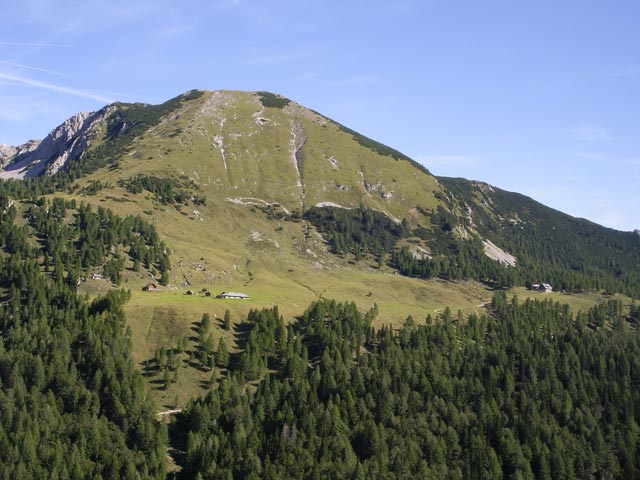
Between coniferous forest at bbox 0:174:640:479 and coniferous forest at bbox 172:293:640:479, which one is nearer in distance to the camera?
coniferous forest at bbox 0:174:640:479

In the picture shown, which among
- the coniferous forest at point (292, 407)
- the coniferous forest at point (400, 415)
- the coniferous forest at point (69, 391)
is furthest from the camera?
the coniferous forest at point (400, 415)

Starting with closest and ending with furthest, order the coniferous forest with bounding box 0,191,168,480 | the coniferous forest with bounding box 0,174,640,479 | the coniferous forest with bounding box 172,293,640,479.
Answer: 1. the coniferous forest with bounding box 0,191,168,480
2. the coniferous forest with bounding box 0,174,640,479
3. the coniferous forest with bounding box 172,293,640,479

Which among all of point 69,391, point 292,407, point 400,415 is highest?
point 400,415

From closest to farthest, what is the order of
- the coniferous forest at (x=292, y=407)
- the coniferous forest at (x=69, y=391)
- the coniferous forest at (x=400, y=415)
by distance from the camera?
the coniferous forest at (x=69, y=391) → the coniferous forest at (x=292, y=407) → the coniferous forest at (x=400, y=415)

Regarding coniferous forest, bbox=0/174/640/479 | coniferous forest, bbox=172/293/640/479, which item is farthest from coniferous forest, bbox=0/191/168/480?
coniferous forest, bbox=172/293/640/479

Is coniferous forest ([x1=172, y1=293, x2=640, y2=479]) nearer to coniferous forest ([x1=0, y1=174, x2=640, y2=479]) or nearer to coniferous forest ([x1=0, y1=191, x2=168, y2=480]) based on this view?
coniferous forest ([x1=0, y1=174, x2=640, y2=479])

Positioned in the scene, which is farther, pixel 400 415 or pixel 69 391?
pixel 400 415

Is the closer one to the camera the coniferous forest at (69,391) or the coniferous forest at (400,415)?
the coniferous forest at (69,391)

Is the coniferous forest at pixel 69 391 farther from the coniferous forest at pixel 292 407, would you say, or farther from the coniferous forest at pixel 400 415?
the coniferous forest at pixel 400 415

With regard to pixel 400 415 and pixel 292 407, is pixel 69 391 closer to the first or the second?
pixel 292 407

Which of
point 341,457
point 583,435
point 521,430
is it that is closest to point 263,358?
point 341,457

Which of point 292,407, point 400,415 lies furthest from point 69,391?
point 400,415

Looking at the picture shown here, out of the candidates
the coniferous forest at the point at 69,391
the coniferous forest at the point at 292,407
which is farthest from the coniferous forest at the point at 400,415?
the coniferous forest at the point at 69,391

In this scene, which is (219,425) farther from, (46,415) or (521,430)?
(521,430)
